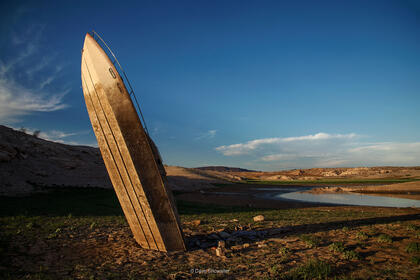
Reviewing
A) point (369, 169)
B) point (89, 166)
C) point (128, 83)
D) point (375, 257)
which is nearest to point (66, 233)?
point (128, 83)

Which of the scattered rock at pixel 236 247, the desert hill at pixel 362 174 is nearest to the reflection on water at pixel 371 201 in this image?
the scattered rock at pixel 236 247

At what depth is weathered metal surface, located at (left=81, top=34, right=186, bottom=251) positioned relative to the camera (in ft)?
19.9

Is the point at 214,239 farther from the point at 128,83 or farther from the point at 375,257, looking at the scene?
the point at 128,83

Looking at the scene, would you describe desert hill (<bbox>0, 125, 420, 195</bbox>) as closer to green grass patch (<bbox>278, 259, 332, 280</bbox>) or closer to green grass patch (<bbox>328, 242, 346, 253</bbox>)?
green grass patch (<bbox>278, 259, 332, 280</bbox>)

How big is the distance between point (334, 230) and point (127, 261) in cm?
774

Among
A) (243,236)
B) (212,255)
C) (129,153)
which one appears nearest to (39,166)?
(129,153)

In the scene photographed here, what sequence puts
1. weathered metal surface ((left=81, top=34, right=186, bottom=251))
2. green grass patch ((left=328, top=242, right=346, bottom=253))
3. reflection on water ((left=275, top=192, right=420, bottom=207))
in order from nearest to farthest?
weathered metal surface ((left=81, top=34, right=186, bottom=251)) < green grass patch ((left=328, top=242, right=346, bottom=253)) < reflection on water ((left=275, top=192, right=420, bottom=207))

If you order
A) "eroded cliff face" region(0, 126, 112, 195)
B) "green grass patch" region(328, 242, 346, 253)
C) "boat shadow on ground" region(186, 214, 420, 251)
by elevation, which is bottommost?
"boat shadow on ground" region(186, 214, 420, 251)

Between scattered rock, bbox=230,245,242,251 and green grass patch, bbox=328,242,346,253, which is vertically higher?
green grass patch, bbox=328,242,346,253

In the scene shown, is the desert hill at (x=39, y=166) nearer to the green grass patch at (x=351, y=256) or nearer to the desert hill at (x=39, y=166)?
the desert hill at (x=39, y=166)

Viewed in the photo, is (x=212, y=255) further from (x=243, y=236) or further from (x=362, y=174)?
(x=362, y=174)

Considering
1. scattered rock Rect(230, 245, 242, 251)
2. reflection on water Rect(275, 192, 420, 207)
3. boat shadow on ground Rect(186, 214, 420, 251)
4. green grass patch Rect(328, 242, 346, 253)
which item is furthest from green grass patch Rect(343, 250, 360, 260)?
reflection on water Rect(275, 192, 420, 207)

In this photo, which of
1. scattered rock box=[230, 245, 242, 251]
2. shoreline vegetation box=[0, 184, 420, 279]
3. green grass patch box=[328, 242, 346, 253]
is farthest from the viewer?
scattered rock box=[230, 245, 242, 251]

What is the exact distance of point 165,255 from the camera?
618cm
